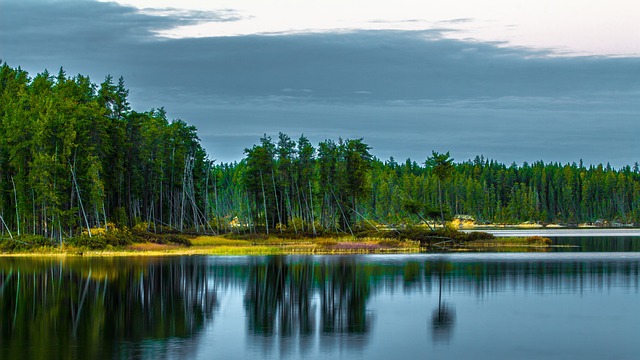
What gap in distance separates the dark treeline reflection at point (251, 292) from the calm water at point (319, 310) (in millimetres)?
74

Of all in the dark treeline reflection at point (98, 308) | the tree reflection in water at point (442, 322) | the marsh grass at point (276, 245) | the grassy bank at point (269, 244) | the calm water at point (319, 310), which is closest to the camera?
the calm water at point (319, 310)

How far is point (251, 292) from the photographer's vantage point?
4891 cm

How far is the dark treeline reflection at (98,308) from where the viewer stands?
30.4 meters

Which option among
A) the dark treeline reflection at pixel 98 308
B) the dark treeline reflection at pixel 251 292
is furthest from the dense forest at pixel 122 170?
the dark treeline reflection at pixel 98 308

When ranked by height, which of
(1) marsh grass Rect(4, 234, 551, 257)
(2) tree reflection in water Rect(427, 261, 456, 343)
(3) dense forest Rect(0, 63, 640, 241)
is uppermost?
(3) dense forest Rect(0, 63, 640, 241)

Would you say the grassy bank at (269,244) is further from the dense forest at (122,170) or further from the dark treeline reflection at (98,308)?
the dark treeline reflection at (98,308)

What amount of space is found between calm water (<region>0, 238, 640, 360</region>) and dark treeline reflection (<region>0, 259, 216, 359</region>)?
0.07 meters

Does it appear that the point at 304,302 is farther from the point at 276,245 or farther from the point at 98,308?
the point at 276,245

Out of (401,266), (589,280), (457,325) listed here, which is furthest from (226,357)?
(401,266)

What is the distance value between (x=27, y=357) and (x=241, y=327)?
955 cm

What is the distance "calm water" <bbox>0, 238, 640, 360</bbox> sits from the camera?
99.1 ft

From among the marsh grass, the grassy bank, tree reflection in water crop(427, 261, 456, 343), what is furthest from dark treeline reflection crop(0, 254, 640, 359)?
the grassy bank

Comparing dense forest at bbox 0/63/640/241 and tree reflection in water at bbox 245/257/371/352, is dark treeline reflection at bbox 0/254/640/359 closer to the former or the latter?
tree reflection in water at bbox 245/257/371/352

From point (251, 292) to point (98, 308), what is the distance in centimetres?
1023
